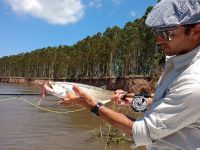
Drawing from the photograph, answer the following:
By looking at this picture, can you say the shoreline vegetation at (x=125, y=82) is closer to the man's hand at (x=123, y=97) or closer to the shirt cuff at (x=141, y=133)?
the man's hand at (x=123, y=97)

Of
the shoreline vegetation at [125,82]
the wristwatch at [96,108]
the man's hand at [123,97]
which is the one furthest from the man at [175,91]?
the shoreline vegetation at [125,82]

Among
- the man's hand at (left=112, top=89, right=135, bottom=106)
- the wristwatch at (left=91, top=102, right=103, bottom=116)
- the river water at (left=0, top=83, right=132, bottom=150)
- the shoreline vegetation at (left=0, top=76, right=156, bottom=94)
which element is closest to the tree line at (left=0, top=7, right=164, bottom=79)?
the shoreline vegetation at (left=0, top=76, right=156, bottom=94)

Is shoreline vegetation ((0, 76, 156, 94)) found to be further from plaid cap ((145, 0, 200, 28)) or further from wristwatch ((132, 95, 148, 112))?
plaid cap ((145, 0, 200, 28))

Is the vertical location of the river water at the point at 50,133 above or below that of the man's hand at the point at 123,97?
below

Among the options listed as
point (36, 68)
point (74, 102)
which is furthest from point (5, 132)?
point (36, 68)

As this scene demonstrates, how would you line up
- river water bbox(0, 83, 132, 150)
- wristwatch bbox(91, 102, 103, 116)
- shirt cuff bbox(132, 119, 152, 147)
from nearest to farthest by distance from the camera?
shirt cuff bbox(132, 119, 152, 147) < wristwatch bbox(91, 102, 103, 116) < river water bbox(0, 83, 132, 150)

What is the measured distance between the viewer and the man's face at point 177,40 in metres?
2.28

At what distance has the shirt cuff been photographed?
2.23 meters

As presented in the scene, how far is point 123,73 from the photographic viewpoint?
9438 centimetres

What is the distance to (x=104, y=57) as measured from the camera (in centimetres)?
9850

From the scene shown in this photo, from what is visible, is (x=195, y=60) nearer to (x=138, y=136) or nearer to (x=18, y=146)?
(x=138, y=136)

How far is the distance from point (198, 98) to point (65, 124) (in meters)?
22.4

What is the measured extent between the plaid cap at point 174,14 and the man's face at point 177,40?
5cm

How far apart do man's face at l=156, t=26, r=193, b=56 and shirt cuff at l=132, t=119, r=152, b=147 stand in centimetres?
41
